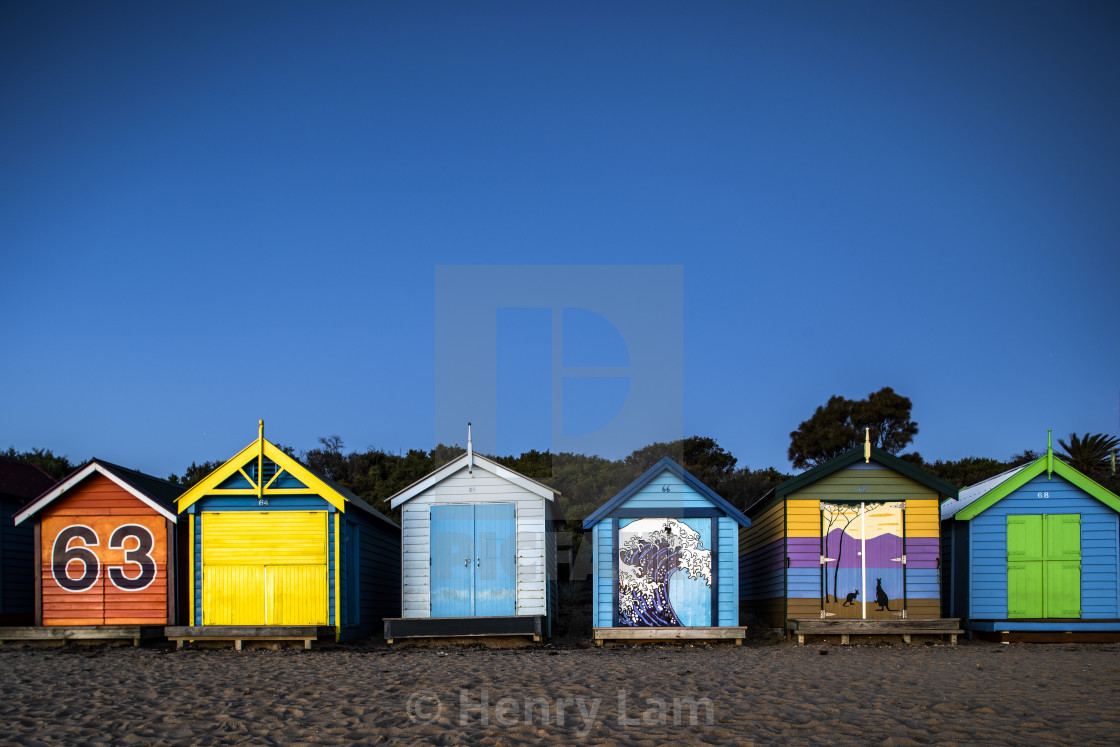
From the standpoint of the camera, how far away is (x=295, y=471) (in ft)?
53.8

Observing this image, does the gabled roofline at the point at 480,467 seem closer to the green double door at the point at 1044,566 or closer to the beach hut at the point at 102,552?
the beach hut at the point at 102,552

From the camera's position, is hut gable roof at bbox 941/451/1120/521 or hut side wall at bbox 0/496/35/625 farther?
hut side wall at bbox 0/496/35/625

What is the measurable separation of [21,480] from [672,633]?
14544 millimetres

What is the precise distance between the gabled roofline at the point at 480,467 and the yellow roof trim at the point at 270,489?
120cm

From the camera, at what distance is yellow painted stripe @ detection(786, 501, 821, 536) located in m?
16.8

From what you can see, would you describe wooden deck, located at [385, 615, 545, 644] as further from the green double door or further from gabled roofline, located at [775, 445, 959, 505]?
the green double door

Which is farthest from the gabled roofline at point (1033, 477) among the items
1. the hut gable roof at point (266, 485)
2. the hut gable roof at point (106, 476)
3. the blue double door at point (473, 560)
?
the hut gable roof at point (106, 476)

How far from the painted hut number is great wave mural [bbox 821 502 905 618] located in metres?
12.9

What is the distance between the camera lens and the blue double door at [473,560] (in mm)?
16547

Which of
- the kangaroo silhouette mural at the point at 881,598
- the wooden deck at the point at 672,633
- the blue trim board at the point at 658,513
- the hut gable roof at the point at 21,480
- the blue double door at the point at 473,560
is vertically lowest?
the wooden deck at the point at 672,633

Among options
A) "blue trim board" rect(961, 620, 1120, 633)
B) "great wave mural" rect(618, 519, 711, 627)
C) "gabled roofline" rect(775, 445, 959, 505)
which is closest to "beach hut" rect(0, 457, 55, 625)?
"great wave mural" rect(618, 519, 711, 627)

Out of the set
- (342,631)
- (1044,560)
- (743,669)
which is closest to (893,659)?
(743,669)

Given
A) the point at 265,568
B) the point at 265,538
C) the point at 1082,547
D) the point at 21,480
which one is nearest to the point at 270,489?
the point at 265,538

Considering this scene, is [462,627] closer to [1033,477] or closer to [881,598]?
[881,598]
